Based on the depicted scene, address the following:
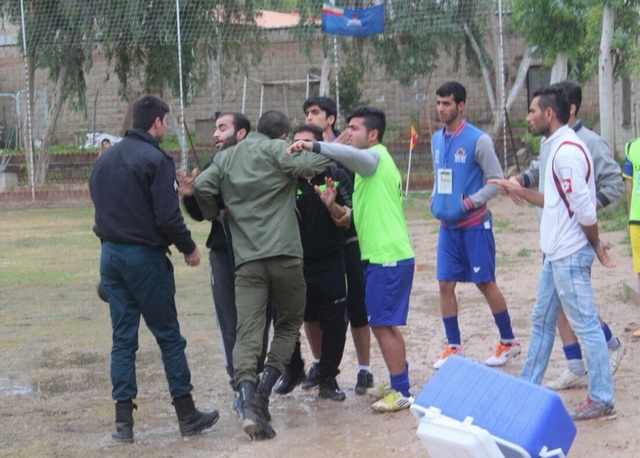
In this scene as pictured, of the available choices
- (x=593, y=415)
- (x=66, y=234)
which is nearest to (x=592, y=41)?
(x=66, y=234)

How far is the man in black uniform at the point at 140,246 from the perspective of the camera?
6320mm

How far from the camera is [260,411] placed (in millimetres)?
6320

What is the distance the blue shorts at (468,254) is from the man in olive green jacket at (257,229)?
5.53 ft

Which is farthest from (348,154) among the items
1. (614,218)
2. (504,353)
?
(614,218)

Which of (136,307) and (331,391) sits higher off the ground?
(136,307)

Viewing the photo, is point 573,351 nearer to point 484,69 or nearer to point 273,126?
point 273,126

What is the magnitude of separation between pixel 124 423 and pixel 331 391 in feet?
4.89

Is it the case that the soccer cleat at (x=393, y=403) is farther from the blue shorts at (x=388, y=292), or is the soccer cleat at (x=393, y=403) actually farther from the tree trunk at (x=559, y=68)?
the tree trunk at (x=559, y=68)

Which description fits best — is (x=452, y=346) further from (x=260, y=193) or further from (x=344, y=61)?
(x=344, y=61)

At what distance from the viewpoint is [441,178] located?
779cm

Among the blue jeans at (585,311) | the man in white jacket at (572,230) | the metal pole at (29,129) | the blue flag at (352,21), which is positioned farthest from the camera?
the metal pole at (29,129)

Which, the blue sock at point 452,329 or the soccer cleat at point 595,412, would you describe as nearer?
the soccer cleat at point 595,412

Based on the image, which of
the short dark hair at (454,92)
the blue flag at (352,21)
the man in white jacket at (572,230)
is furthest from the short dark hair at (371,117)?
the blue flag at (352,21)

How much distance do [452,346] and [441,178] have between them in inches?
49.5
